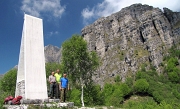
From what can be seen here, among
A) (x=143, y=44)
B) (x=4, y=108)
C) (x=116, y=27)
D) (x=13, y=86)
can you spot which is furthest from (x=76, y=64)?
(x=116, y=27)

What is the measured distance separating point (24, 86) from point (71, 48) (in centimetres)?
Result: 2007

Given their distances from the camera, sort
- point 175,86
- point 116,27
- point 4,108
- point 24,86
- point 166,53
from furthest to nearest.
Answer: point 116,27 → point 166,53 → point 175,86 → point 24,86 → point 4,108

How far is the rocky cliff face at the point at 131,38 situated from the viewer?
13125 cm

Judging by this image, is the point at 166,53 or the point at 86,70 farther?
the point at 166,53

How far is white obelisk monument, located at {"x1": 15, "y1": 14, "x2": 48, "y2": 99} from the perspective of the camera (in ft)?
46.7

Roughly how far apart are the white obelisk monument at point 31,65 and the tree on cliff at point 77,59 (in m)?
17.5

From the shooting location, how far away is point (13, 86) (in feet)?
136

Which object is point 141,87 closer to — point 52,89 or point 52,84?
point 52,89

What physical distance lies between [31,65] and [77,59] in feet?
61.0

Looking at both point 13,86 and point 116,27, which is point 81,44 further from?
point 116,27

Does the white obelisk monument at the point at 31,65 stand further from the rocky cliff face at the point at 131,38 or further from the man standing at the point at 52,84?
the rocky cliff face at the point at 131,38

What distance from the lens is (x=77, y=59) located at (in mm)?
33188

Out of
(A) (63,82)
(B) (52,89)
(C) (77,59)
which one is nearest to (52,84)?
(B) (52,89)

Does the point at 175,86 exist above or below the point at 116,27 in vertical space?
below
